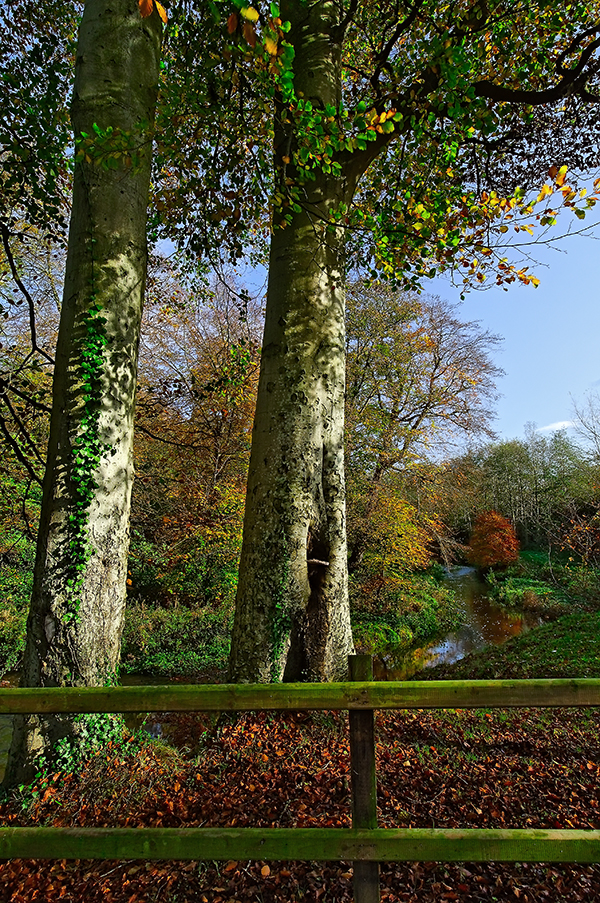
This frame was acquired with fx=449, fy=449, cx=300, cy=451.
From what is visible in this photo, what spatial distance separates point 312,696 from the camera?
2.10 meters

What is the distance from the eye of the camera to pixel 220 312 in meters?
15.6

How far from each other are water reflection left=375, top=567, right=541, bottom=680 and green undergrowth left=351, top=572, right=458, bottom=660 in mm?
430

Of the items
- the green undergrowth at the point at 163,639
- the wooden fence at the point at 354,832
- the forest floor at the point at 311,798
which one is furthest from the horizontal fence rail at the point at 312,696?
the green undergrowth at the point at 163,639

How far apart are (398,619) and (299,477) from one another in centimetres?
1202

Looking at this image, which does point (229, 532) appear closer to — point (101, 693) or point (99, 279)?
point (99, 279)

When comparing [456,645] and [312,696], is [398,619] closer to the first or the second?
[456,645]

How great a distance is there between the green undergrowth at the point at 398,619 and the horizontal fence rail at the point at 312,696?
1125 centimetres

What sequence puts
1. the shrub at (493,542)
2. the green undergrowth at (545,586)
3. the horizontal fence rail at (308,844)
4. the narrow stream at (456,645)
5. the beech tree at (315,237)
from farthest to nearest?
the shrub at (493,542) → the green undergrowth at (545,586) → the narrow stream at (456,645) → the beech tree at (315,237) → the horizontal fence rail at (308,844)

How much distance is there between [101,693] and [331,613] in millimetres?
2750

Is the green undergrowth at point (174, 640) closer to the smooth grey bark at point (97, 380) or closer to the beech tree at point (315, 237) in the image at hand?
the beech tree at point (315, 237)

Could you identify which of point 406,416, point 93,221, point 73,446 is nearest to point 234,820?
point 73,446

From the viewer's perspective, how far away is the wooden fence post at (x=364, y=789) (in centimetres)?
201

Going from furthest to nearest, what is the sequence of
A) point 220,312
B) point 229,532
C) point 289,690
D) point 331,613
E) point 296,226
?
1. point 220,312
2. point 229,532
3. point 296,226
4. point 331,613
5. point 289,690

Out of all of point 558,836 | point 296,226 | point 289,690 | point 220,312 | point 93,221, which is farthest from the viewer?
point 220,312
